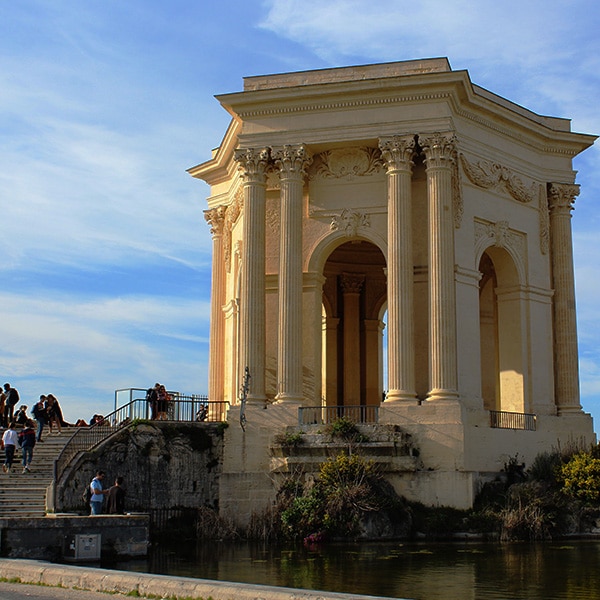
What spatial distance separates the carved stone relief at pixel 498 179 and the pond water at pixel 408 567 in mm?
13023

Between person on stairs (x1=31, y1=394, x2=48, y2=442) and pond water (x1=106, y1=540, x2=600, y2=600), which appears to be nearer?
pond water (x1=106, y1=540, x2=600, y2=600)

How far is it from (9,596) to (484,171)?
24.3m

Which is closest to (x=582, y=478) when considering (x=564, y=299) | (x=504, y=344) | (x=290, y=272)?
(x=504, y=344)

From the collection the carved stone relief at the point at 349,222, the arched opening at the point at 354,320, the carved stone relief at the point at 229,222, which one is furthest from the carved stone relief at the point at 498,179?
the carved stone relief at the point at 229,222

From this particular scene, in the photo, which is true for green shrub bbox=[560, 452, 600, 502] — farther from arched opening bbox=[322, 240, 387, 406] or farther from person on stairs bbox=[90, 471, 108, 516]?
person on stairs bbox=[90, 471, 108, 516]

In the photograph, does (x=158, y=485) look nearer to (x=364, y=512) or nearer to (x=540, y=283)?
(x=364, y=512)

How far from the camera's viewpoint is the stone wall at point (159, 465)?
28.9m

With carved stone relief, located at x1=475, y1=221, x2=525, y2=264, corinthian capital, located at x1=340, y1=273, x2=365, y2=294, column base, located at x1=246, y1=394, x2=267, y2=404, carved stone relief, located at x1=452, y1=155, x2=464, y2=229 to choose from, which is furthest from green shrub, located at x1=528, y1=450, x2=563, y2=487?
corinthian capital, located at x1=340, y1=273, x2=365, y2=294

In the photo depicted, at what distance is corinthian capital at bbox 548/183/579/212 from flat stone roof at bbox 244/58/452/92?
7330 millimetres

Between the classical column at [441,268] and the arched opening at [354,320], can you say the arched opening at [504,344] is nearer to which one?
the classical column at [441,268]

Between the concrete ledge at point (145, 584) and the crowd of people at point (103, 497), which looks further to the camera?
the crowd of people at point (103, 497)

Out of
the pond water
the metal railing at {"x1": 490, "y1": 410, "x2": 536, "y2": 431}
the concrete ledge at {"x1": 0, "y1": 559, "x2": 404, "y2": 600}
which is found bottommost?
the pond water

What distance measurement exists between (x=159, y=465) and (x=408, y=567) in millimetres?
10775

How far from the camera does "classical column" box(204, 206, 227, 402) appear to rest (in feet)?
134
